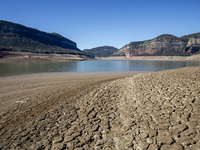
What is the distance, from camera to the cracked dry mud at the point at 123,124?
3931 mm

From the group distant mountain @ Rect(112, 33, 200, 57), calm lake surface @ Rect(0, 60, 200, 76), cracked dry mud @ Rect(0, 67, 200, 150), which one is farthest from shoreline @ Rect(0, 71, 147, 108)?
distant mountain @ Rect(112, 33, 200, 57)

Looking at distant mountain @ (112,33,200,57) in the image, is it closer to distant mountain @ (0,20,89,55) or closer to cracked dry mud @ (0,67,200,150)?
distant mountain @ (0,20,89,55)

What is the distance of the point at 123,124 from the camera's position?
16.1 feet

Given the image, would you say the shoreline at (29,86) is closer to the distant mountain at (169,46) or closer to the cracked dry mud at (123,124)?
the cracked dry mud at (123,124)

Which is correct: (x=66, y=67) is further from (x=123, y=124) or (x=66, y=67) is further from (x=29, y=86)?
(x=123, y=124)

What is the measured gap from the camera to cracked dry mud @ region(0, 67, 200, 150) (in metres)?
3.93

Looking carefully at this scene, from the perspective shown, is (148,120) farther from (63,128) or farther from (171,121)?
(63,128)

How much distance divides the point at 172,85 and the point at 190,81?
1.19 meters

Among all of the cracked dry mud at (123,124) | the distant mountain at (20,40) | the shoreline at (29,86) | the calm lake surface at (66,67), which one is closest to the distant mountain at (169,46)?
the distant mountain at (20,40)

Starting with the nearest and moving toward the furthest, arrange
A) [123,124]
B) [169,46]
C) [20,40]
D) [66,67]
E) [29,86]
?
[123,124], [29,86], [66,67], [20,40], [169,46]

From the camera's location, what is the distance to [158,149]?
11.6ft

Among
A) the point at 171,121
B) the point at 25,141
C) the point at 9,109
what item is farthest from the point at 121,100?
the point at 9,109

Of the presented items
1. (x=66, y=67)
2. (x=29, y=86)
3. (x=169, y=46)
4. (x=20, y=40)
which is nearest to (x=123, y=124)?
(x=29, y=86)

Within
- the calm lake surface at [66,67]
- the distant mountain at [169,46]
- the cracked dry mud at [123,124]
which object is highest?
the distant mountain at [169,46]
